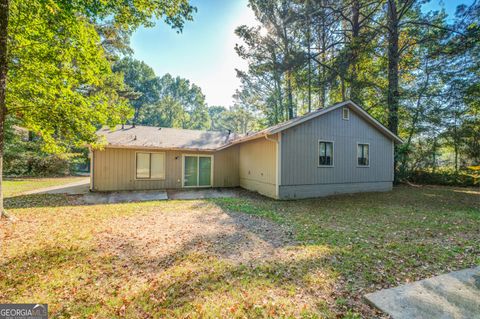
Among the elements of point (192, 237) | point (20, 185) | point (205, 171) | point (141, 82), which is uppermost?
point (141, 82)

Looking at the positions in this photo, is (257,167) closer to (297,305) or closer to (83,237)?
(83,237)

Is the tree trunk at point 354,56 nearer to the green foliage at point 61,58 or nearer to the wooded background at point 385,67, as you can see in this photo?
the wooded background at point 385,67

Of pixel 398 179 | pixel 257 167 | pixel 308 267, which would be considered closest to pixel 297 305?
pixel 308 267

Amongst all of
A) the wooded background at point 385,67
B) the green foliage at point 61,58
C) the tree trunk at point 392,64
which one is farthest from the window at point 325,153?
the green foliage at point 61,58

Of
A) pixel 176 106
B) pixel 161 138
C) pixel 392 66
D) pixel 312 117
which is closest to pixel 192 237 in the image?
pixel 312 117

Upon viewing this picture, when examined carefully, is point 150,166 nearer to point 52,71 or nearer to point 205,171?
point 205,171

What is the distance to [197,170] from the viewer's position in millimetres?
12125

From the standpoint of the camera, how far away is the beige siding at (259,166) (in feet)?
31.0

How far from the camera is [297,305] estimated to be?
2.52 meters

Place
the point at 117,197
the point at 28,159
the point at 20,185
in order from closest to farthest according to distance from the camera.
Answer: the point at 117,197
the point at 20,185
the point at 28,159

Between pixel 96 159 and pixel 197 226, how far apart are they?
7.72 meters

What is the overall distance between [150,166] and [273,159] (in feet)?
21.3

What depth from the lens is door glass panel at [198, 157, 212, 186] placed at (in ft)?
40.0

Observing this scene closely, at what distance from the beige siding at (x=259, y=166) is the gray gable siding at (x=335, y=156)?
55cm
